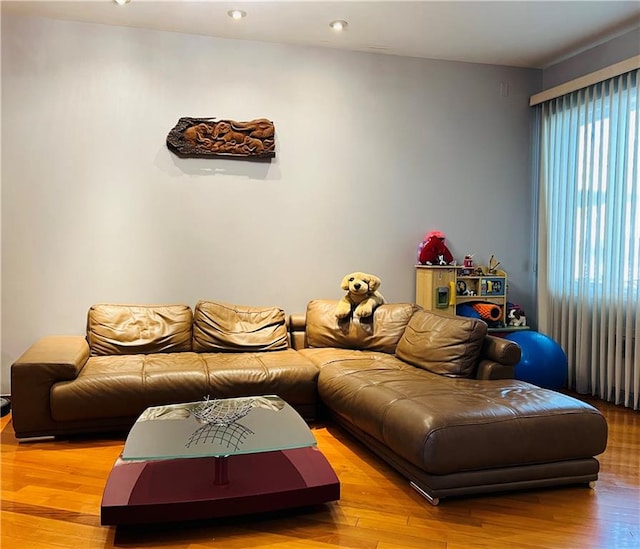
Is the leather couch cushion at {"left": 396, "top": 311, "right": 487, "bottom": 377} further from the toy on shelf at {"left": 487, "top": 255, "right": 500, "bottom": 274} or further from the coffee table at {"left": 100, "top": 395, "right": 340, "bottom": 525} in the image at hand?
the toy on shelf at {"left": 487, "top": 255, "right": 500, "bottom": 274}

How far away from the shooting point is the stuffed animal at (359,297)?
4.44 meters

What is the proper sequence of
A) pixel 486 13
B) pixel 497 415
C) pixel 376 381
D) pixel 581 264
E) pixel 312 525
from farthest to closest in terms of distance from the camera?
1. pixel 581 264
2. pixel 486 13
3. pixel 376 381
4. pixel 497 415
5. pixel 312 525

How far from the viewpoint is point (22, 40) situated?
425 cm

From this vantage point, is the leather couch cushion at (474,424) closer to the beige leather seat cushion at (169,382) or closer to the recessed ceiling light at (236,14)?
the beige leather seat cushion at (169,382)

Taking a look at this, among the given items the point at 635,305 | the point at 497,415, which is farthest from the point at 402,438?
the point at 635,305

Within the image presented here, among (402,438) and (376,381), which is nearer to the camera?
(402,438)

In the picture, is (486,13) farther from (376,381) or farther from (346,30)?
(376,381)

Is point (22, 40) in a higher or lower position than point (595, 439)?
higher

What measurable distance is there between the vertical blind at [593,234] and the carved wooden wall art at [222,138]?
8.13ft

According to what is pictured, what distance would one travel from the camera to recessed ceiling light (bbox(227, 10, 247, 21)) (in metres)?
4.11

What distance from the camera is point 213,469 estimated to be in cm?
272

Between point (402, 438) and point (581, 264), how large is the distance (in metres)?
2.79

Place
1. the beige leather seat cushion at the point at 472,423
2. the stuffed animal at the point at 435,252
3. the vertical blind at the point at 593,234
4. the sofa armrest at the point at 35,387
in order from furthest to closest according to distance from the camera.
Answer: the stuffed animal at the point at 435,252 < the vertical blind at the point at 593,234 < the sofa armrest at the point at 35,387 < the beige leather seat cushion at the point at 472,423

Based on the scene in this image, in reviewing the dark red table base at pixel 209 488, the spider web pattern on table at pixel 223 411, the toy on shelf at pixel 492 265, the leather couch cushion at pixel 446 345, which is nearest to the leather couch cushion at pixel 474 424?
the leather couch cushion at pixel 446 345
